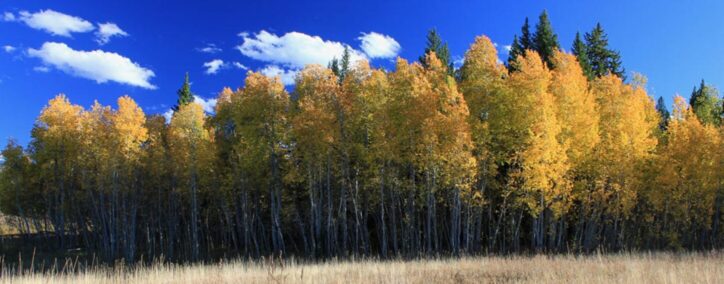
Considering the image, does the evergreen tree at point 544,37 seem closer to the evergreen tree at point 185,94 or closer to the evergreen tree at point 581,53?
the evergreen tree at point 581,53

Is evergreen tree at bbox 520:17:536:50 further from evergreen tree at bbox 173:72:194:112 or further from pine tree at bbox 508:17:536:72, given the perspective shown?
evergreen tree at bbox 173:72:194:112

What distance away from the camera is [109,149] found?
3167 cm

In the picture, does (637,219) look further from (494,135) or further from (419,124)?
(419,124)

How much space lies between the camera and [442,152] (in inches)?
930

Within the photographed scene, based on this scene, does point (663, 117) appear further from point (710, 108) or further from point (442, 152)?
point (442, 152)

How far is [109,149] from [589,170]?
2918 centimetres

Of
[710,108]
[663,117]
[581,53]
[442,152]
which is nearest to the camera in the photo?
[442,152]

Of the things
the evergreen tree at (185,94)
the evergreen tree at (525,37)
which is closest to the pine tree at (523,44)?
the evergreen tree at (525,37)

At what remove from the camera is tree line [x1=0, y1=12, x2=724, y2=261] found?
23844mm

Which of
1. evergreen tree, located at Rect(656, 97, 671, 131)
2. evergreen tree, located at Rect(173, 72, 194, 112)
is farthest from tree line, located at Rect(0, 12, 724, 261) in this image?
evergreen tree, located at Rect(173, 72, 194, 112)

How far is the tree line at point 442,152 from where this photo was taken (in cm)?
2384

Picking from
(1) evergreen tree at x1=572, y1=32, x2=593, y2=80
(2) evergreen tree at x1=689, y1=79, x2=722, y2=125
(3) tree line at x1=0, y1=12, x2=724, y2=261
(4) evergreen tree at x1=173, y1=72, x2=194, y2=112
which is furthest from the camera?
(4) evergreen tree at x1=173, y1=72, x2=194, y2=112

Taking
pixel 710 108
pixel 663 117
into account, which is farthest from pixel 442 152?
pixel 663 117

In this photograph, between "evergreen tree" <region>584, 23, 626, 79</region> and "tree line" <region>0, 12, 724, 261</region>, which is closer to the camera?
"tree line" <region>0, 12, 724, 261</region>
